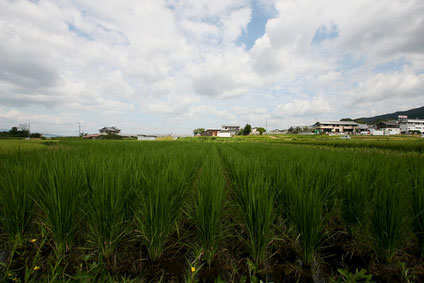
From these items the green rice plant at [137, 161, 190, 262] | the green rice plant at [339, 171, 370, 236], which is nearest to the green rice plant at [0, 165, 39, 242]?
the green rice plant at [137, 161, 190, 262]

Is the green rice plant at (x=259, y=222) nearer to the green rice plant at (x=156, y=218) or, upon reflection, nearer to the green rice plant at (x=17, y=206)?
the green rice plant at (x=156, y=218)

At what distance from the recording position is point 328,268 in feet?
4.25

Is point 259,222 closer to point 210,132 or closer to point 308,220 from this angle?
point 308,220

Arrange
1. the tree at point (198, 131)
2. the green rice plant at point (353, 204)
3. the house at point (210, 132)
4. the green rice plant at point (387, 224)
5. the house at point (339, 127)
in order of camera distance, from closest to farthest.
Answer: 1. the green rice plant at point (387, 224)
2. the green rice plant at point (353, 204)
3. the house at point (339, 127)
4. the house at point (210, 132)
5. the tree at point (198, 131)

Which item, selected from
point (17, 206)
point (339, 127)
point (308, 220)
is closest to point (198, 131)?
point (339, 127)

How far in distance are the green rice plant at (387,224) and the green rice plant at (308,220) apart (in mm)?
398

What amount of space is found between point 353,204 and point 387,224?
318 millimetres

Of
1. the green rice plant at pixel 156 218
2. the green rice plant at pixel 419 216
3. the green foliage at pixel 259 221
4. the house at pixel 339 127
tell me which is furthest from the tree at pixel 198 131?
the green rice plant at pixel 419 216

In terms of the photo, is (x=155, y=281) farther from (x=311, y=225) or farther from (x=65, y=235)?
(x=311, y=225)

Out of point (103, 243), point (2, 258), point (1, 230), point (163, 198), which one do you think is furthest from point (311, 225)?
point (1, 230)

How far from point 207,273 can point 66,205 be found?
129 cm

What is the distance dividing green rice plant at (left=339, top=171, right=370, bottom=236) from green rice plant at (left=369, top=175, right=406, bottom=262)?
0.16 m

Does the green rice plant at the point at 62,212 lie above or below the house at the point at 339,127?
below

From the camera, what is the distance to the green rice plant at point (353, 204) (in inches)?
62.1
